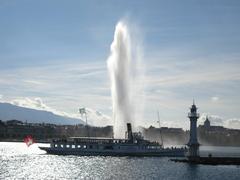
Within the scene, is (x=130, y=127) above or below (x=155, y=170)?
above

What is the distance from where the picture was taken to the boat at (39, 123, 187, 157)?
13175cm

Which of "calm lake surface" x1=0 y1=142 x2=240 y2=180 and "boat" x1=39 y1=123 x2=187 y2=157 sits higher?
"boat" x1=39 y1=123 x2=187 y2=157

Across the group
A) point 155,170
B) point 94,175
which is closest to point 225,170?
A: point 155,170

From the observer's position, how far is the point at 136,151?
131500 mm

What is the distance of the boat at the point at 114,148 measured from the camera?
13175 centimetres

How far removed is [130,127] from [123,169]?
43.1m

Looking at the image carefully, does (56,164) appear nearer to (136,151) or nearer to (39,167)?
(39,167)

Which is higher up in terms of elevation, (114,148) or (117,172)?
(114,148)

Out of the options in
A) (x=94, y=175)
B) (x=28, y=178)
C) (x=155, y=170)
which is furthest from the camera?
(x=155, y=170)

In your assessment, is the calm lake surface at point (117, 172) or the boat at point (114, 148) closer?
the calm lake surface at point (117, 172)

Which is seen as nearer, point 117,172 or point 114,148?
point 117,172

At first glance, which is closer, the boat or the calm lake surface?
the calm lake surface

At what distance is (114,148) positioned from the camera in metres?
132

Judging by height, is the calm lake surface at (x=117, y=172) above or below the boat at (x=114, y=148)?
below
